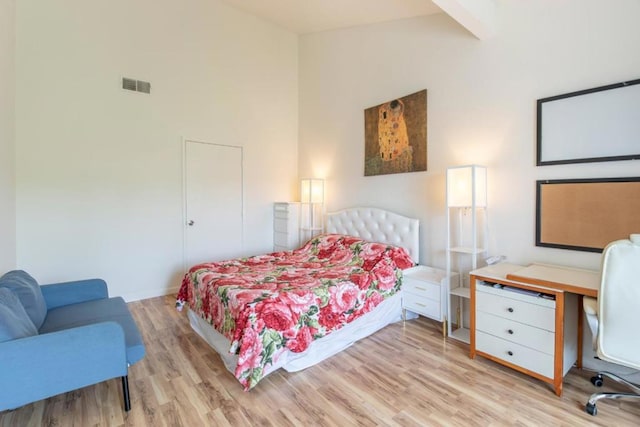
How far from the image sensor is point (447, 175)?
3.01 meters

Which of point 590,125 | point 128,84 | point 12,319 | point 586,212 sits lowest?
point 12,319

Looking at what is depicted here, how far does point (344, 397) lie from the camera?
210cm

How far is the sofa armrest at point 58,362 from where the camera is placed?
1604 millimetres

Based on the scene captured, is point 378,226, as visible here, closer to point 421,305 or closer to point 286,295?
point 421,305

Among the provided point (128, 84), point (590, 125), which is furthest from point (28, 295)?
point (590, 125)

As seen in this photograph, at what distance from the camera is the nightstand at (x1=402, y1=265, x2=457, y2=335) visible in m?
2.94

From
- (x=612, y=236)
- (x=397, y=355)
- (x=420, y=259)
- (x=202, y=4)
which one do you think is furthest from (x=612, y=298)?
(x=202, y=4)

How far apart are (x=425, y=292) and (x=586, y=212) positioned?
4.68ft

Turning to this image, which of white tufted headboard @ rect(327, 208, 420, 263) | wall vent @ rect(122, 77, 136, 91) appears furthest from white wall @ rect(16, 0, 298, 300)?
white tufted headboard @ rect(327, 208, 420, 263)

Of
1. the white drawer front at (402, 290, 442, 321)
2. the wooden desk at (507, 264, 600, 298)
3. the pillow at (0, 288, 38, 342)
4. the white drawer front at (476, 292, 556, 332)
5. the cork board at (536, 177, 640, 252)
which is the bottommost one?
the white drawer front at (402, 290, 442, 321)

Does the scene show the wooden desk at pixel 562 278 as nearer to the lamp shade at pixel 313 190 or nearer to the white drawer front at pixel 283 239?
the lamp shade at pixel 313 190

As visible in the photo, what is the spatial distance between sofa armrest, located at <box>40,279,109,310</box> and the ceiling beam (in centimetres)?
372

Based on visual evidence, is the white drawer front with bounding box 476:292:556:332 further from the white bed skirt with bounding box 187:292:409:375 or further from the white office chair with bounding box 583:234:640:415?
the white bed skirt with bounding box 187:292:409:375

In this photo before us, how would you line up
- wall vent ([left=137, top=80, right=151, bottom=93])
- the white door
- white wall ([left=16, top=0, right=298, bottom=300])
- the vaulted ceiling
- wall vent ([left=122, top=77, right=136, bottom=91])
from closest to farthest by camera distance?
1. the vaulted ceiling
2. white wall ([left=16, top=0, right=298, bottom=300])
3. wall vent ([left=122, top=77, right=136, bottom=91])
4. wall vent ([left=137, top=80, right=151, bottom=93])
5. the white door
